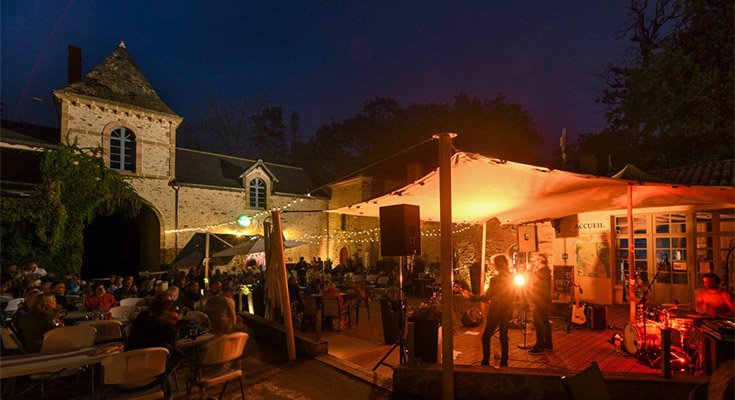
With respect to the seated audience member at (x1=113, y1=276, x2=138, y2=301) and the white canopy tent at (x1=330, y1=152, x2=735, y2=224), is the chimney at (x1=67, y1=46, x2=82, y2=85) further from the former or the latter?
the white canopy tent at (x1=330, y1=152, x2=735, y2=224)

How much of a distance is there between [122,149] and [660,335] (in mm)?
16361

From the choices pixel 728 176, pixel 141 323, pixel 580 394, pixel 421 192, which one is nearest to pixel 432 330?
pixel 580 394

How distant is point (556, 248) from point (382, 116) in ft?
65.3

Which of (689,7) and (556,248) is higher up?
(689,7)

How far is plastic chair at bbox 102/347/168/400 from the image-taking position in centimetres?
303

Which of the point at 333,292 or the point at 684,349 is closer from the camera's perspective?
the point at 684,349

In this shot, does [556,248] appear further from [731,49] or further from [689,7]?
[689,7]

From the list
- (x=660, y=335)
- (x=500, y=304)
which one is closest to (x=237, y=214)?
(x=500, y=304)

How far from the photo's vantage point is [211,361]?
3.48 m

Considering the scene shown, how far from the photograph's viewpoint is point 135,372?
10.2 ft

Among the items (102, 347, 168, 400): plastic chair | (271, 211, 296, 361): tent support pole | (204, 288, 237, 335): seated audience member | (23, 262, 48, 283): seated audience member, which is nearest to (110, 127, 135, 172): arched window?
(23, 262, 48, 283): seated audience member

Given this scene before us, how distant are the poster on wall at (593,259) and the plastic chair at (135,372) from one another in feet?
30.9

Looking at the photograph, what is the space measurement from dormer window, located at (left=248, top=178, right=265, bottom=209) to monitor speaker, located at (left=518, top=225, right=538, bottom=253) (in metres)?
11.9

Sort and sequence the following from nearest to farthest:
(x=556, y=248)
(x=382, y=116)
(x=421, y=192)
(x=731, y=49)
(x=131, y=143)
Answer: (x=421, y=192)
(x=556, y=248)
(x=731, y=49)
(x=131, y=143)
(x=382, y=116)
